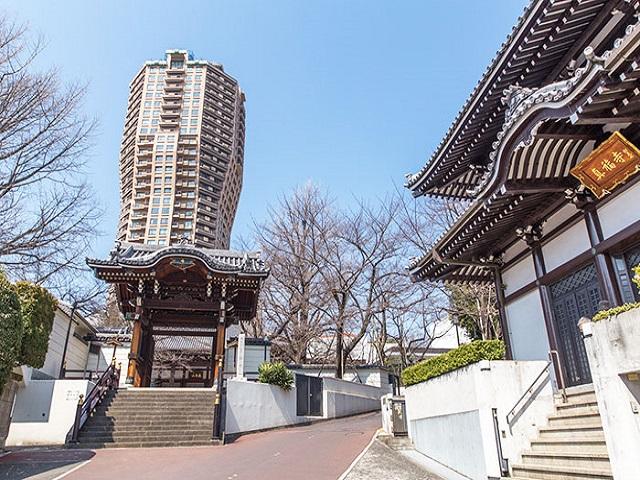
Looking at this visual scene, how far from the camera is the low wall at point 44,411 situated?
10922 mm

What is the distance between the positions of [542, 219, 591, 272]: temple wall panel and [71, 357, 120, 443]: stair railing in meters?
Result: 11.1

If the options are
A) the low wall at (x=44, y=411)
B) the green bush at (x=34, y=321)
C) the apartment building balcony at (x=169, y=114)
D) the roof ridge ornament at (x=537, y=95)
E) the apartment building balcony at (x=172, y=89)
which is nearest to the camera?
the roof ridge ornament at (x=537, y=95)

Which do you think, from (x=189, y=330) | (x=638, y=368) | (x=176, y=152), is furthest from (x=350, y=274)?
(x=176, y=152)

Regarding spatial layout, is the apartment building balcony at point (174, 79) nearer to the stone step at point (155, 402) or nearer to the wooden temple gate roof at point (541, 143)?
the stone step at point (155, 402)

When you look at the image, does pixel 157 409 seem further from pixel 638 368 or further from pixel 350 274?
pixel 350 274

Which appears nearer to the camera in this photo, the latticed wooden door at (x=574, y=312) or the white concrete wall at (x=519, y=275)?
the latticed wooden door at (x=574, y=312)

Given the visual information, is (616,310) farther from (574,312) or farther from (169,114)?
(169,114)

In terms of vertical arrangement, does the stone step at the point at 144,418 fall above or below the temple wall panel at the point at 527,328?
below

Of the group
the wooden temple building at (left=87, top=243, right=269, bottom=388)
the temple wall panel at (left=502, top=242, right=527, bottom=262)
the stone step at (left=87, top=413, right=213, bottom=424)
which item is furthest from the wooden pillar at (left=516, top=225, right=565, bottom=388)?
the wooden temple building at (left=87, top=243, right=269, bottom=388)

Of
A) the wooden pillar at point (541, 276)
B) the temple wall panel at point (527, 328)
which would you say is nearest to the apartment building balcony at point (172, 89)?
the temple wall panel at point (527, 328)

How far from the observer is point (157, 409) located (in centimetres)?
1189

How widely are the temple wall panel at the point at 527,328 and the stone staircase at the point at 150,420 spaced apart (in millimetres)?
7779

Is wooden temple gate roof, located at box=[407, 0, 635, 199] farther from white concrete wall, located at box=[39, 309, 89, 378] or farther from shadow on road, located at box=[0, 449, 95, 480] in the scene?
white concrete wall, located at box=[39, 309, 89, 378]

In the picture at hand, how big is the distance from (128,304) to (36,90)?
817cm
